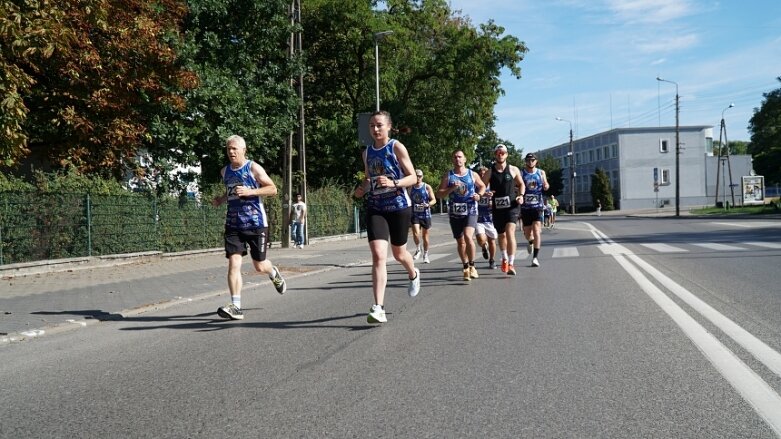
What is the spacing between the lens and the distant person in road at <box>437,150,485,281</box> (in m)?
10.5

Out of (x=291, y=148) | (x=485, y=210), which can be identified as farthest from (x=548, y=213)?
(x=485, y=210)

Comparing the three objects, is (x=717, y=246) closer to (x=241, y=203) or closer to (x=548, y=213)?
(x=241, y=203)

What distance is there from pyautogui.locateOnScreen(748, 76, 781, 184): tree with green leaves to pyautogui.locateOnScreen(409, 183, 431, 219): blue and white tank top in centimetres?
7131

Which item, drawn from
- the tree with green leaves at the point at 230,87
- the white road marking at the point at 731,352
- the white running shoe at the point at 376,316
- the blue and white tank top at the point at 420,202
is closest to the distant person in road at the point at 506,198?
the white road marking at the point at 731,352

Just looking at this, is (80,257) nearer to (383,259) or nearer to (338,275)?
(338,275)

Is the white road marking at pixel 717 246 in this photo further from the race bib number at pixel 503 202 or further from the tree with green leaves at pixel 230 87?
the tree with green leaves at pixel 230 87

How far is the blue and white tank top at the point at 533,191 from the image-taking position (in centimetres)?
1212

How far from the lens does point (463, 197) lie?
1061 cm

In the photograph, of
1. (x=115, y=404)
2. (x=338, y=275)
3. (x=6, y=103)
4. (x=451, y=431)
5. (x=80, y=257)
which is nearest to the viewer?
(x=451, y=431)

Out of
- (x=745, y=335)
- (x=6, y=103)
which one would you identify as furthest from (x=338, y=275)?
(x=745, y=335)

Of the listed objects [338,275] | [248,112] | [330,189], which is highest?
[248,112]

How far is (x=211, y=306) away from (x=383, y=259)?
3108 mm

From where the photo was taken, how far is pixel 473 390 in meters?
4.15

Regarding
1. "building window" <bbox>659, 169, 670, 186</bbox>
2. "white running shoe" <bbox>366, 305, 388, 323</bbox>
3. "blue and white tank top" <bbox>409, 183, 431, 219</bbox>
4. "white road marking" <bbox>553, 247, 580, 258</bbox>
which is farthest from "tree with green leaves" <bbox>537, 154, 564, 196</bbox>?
"white running shoe" <bbox>366, 305, 388, 323</bbox>
